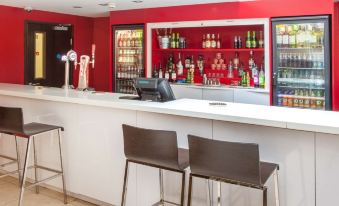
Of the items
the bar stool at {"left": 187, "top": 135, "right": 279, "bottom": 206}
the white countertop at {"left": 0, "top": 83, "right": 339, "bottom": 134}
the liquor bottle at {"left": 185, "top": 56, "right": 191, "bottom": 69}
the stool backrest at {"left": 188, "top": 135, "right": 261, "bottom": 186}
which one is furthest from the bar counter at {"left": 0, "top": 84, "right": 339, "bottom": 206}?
the liquor bottle at {"left": 185, "top": 56, "right": 191, "bottom": 69}

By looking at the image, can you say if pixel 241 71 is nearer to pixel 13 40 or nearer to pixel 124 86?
pixel 124 86

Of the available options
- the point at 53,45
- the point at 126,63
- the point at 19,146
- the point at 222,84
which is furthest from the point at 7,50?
the point at 222,84

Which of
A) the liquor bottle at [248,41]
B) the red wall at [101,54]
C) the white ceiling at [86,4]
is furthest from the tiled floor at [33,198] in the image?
the red wall at [101,54]

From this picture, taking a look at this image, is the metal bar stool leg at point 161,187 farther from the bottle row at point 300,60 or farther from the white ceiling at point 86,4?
the white ceiling at point 86,4

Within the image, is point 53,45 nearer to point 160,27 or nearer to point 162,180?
point 160,27

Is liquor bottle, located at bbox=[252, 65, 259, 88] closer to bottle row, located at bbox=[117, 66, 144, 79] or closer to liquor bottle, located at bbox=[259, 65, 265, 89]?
liquor bottle, located at bbox=[259, 65, 265, 89]

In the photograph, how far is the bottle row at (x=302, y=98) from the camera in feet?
15.1

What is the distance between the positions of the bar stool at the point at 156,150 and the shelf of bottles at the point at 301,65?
2.93 metres

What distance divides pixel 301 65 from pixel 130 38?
9.75ft

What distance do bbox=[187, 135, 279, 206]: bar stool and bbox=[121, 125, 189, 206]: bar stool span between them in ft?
0.52

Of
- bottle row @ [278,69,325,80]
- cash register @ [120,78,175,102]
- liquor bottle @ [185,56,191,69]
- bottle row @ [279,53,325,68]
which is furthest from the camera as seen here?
liquor bottle @ [185,56,191,69]

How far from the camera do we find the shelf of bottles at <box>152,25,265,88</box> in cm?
525

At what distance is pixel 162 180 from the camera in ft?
8.82

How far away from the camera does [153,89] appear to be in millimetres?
2908
